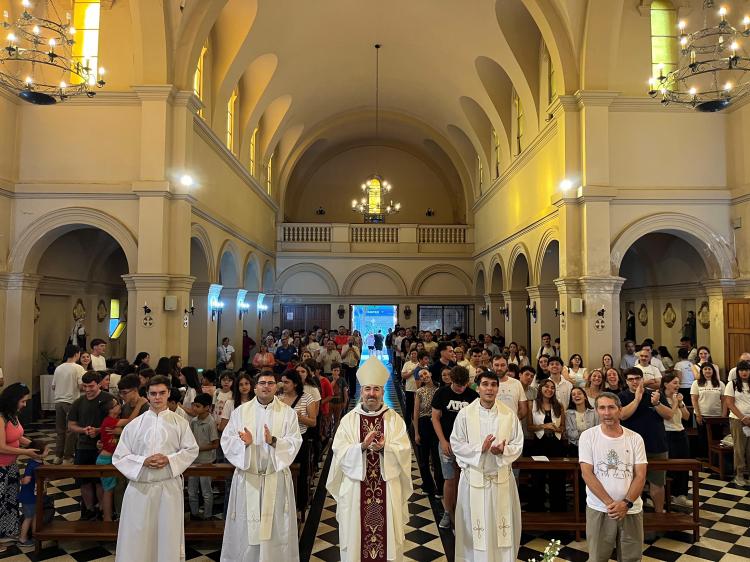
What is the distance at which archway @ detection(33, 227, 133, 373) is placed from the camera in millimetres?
12500

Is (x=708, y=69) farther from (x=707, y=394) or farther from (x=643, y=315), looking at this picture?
(x=643, y=315)

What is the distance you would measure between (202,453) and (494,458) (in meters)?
3.27

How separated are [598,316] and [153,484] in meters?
8.83

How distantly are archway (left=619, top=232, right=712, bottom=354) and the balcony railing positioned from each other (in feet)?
25.9

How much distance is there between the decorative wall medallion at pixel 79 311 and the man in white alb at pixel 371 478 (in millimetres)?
11358

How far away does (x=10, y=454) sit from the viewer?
5367mm

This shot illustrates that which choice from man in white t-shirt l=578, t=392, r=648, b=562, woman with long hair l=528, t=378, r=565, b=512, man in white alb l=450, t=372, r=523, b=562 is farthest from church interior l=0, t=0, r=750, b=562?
man in white t-shirt l=578, t=392, r=648, b=562

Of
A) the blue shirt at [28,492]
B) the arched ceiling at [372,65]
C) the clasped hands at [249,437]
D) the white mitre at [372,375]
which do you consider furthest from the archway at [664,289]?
the blue shirt at [28,492]

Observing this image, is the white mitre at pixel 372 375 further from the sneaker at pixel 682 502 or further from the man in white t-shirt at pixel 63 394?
the man in white t-shirt at pixel 63 394

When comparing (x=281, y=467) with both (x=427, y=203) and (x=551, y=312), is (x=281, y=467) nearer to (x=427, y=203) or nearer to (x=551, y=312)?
(x=551, y=312)

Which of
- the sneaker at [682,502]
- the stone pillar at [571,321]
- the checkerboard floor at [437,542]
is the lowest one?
the checkerboard floor at [437,542]

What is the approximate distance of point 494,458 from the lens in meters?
4.76

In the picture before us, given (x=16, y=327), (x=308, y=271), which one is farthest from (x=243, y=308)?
(x=16, y=327)

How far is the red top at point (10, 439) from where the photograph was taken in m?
5.39
